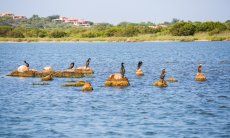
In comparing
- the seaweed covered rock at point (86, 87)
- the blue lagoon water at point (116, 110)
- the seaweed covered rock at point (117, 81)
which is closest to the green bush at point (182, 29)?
the blue lagoon water at point (116, 110)

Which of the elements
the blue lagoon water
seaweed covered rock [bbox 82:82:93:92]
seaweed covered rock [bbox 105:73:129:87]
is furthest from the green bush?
seaweed covered rock [bbox 82:82:93:92]

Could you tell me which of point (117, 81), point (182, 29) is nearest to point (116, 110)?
point (117, 81)

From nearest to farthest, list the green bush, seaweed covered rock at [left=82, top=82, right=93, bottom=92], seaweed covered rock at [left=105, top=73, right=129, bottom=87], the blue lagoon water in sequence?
the blue lagoon water, seaweed covered rock at [left=82, top=82, right=93, bottom=92], seaweed covered rock at [left=105, top=73, right=129, bottom=87], the green bush

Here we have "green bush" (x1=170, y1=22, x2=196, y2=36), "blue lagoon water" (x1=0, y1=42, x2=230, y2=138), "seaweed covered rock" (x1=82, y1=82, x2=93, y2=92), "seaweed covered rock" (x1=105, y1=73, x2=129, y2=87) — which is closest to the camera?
"blue lagoon water" (x1=0, y1=42, x2=230, y2=138)

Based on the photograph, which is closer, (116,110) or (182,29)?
(116,110)

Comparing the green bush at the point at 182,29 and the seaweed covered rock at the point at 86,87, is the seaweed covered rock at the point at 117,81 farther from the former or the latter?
the green bush at the point at 182,29

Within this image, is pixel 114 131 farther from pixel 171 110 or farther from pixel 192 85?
pixel 192 85

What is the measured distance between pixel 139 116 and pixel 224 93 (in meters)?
10.2

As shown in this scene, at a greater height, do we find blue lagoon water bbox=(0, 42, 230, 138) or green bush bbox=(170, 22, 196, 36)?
green bush bbox=(170, 22, 196, 36)

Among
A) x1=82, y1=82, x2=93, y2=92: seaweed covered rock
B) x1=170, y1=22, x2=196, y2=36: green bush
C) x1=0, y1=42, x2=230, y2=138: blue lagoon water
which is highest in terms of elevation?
x1=170, y1=22, x2=196, y2=36: green bush

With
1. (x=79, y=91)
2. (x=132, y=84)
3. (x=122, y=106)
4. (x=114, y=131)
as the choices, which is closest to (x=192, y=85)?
(x=132, y=84)

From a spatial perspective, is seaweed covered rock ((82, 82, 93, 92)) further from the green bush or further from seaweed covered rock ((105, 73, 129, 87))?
the green bush

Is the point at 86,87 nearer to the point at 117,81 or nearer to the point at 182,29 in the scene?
the point at 117,81

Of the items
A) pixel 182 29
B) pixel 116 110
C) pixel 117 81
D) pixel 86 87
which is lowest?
pixel 116 110
